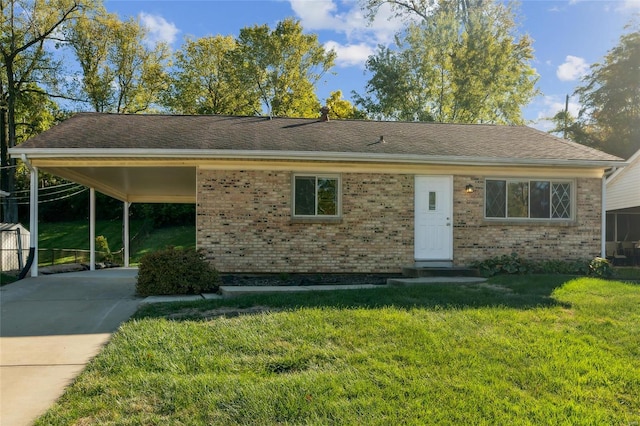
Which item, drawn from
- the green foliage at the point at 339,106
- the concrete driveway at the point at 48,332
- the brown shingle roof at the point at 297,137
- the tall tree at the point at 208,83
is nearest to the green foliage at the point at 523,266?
the brown shingle roof at the point at 297,137

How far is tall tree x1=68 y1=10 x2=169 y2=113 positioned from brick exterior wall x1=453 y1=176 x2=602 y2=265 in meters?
24.9

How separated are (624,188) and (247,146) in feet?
56.3

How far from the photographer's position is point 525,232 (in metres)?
11.3

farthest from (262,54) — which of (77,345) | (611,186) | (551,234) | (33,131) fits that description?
(77,345)

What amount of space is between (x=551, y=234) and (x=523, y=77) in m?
19.7

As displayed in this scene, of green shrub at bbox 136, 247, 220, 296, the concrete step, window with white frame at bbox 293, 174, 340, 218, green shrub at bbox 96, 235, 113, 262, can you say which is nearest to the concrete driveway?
green shrub at bbox 136, 247, 220, 296

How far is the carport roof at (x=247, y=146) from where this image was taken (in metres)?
10.1

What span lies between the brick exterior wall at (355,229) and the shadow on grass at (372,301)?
2.89m

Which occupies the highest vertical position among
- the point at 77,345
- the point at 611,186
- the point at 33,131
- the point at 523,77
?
the point at 523,77

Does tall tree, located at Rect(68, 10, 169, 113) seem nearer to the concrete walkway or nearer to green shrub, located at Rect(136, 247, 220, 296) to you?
the concrete walkway

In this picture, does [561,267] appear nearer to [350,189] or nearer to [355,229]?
[355,229]

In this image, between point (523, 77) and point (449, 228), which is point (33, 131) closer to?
point (449, 228)

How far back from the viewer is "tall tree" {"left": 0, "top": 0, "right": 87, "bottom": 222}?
2531 cm

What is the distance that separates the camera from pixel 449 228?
36.4ft
